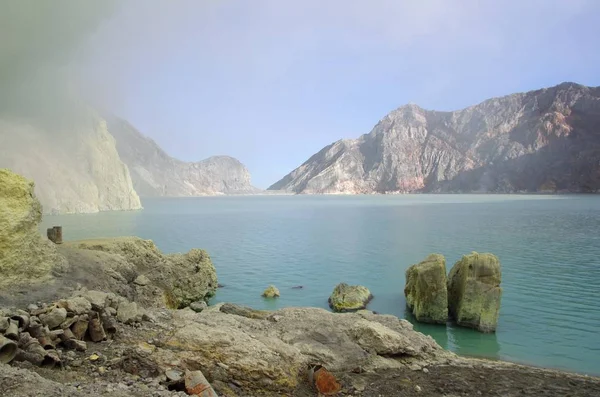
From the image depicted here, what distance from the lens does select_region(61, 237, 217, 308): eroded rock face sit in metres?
17.0

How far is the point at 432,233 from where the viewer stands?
4984 cm

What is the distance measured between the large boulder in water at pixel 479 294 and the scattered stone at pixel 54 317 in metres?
15.4

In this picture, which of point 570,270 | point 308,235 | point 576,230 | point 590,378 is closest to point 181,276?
point 590,378

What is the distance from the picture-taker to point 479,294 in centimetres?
1805

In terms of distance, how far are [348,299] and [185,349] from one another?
13141mm

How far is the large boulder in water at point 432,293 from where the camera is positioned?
1856 cm

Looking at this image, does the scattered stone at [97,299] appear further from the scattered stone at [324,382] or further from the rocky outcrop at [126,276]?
the scattered stone at [324,382]

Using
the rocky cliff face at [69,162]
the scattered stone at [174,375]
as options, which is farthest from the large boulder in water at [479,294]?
the rocky cliff face at [69,162]

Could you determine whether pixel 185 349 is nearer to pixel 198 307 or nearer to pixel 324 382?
pixel 324 382

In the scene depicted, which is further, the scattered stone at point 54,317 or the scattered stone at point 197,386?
the scattered stone at point 54,317

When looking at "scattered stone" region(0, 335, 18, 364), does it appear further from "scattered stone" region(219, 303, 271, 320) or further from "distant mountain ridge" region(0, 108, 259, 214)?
"distant mountain ridge" region(0, 108, 259, 214)

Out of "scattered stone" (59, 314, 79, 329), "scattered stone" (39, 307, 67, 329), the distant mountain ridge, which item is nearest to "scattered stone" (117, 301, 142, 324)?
"scattered stone" (59, 314, 79, 329)

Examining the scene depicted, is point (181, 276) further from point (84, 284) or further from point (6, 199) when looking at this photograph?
point (6, 199)

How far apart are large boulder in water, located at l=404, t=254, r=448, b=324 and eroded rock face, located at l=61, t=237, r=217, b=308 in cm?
1133
